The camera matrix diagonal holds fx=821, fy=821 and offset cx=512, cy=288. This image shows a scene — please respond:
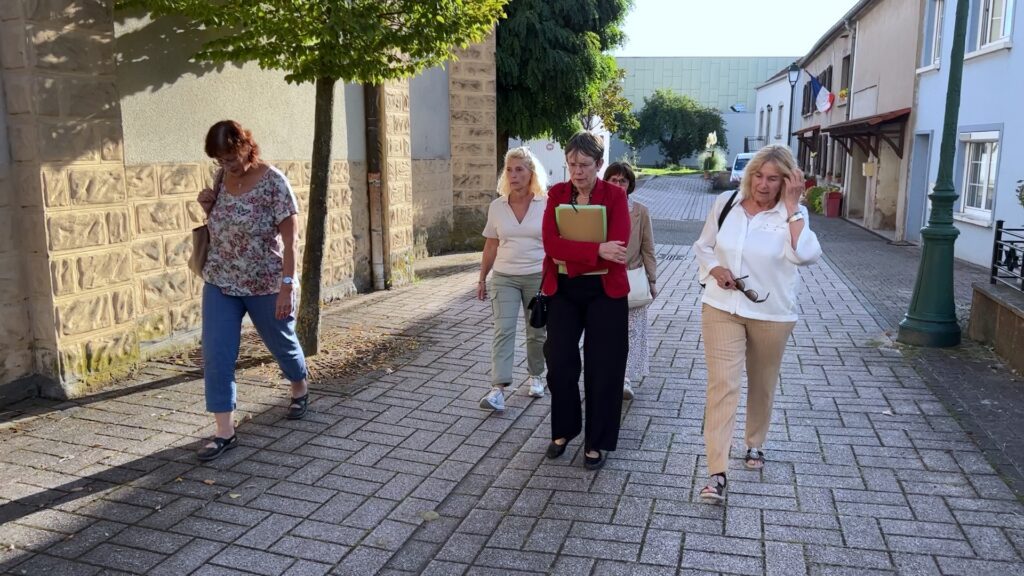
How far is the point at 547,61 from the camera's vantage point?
15.8 m

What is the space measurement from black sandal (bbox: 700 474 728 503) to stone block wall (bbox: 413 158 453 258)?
9.06 m

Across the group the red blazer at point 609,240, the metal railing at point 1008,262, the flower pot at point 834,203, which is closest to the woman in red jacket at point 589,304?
the red blazer at point 609,240

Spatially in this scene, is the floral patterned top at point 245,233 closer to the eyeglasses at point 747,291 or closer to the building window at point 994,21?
the eyeglasses at point 747,291

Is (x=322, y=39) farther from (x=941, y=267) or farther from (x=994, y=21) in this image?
(x=994, y=21)

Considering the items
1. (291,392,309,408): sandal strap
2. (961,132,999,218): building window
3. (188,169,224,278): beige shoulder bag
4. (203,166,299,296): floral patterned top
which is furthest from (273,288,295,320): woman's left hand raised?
(961,132,999,218): building window

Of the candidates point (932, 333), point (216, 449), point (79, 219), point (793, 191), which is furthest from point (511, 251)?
point (932, 333)

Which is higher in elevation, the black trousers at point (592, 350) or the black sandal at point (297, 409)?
the black trousers at point (592, 350)

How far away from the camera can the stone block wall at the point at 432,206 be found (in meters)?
12.8

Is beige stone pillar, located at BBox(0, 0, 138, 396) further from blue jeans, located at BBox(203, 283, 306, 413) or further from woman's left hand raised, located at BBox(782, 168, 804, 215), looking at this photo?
woman's left hand raised, located at BBox(782, 168, 804, 215)

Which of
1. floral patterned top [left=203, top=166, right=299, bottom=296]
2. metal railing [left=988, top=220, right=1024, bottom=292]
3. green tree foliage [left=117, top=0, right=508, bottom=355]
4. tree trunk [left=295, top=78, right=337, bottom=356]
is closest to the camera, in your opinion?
floral patterned top [left=203, top=166, right=299, bottom=296]

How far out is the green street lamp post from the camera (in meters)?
7.38

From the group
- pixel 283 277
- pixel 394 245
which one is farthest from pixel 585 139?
pixel 394 245

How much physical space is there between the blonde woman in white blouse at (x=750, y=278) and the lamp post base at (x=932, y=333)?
3.79 metres

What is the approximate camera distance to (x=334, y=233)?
918 centimetres
